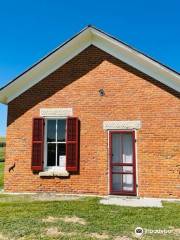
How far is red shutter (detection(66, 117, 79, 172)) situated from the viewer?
38.1ft

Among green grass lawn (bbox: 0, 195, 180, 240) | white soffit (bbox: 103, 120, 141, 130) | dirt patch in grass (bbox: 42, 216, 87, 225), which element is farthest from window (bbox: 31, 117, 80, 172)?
dirt patch in grass (bbox: 42, 216, 87, 225)

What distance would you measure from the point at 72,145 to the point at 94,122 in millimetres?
1098

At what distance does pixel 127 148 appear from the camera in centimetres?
1178

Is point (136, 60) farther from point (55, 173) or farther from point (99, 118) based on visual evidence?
point (55, 173)

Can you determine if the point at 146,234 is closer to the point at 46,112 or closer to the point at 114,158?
the point at 114,158

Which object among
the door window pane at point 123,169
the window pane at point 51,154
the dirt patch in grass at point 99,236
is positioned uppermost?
the window pane at point 51,154

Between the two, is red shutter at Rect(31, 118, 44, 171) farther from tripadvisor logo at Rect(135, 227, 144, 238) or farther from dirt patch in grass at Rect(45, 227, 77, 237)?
tripadvisor logo at Rect(135, 227, 144, 238)

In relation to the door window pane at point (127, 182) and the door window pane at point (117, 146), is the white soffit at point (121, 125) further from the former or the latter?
the door window pane at point (127, 182)

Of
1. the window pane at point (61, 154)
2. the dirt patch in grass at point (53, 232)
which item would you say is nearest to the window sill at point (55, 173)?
the window pane at point (61, 154)

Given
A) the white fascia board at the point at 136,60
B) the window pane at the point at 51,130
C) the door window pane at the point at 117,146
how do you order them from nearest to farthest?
the white fascia board at the point at 136,60 → the door window pane at the point at 117,146 → the window pane at the point at 51,130

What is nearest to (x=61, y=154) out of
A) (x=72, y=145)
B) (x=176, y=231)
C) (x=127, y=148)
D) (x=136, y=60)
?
(x=72, y=145)

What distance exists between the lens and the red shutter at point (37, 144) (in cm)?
1186

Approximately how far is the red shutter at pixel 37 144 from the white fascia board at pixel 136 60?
347cm

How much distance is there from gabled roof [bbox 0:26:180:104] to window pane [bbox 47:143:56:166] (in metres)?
2.29
